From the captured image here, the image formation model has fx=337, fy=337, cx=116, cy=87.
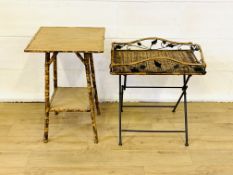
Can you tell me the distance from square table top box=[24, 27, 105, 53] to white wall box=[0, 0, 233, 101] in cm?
21

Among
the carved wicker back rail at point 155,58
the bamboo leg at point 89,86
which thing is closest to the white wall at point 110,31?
the carved wicker back rail at point 155,58

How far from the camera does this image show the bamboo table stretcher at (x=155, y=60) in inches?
77.4

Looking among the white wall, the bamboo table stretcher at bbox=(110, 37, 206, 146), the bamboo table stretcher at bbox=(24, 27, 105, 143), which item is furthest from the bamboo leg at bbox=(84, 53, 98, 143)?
the white wall

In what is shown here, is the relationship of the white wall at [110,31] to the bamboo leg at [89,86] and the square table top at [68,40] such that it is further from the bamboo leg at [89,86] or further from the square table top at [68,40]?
the bamboo leg at [89,86]

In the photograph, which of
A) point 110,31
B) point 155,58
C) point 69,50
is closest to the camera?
point 69,50

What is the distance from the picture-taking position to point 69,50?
1.83m

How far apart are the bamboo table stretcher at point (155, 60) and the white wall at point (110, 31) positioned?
98mm

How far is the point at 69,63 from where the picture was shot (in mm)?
2518

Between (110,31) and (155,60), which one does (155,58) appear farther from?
(110,31)

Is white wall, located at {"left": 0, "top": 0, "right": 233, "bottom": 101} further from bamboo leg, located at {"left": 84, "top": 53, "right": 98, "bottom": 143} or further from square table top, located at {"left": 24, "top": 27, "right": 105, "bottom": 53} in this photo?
bamboo leg, located at {"left": 84, "top": 53, "right": 98, "bottom": 143}

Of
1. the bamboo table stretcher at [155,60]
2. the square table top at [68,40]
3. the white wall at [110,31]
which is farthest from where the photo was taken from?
the white wall at [110,31]

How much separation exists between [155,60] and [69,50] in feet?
1.81

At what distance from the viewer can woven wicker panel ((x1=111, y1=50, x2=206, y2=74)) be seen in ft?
6.45

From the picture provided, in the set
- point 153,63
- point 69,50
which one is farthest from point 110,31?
point 69,50
